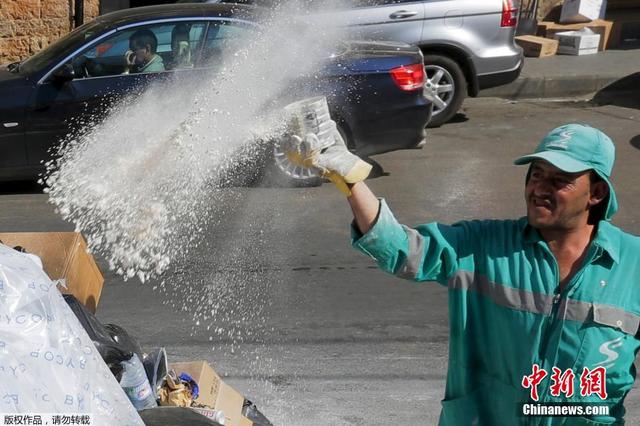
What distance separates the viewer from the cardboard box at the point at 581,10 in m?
14.8

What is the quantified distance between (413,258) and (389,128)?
255 inches

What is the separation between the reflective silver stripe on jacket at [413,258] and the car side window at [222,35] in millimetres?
6468

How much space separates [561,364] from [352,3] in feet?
29.4

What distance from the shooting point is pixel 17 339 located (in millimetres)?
2766

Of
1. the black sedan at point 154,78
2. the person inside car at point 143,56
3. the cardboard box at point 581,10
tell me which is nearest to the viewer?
the black sedan at point 154,78

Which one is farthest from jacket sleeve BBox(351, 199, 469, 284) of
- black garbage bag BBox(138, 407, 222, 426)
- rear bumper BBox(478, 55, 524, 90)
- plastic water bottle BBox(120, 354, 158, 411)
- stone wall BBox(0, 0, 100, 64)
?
stone wall BBox(0, 0, 100, 64)

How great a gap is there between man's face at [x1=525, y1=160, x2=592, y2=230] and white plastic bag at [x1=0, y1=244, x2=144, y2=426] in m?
1.32

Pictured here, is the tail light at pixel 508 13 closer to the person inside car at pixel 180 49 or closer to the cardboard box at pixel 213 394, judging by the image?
the person inside car at pixel 180 49

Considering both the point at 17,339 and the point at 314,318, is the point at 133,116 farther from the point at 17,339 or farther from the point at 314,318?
the point at 17,339

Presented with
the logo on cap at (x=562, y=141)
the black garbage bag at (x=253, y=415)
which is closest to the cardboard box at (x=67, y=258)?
the black garbage bag at (x=253, y=415)

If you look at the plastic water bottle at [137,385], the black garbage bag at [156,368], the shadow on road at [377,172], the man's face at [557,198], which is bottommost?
the shadow on road at [377,172]

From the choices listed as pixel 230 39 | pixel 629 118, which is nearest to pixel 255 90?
pixel 230 39

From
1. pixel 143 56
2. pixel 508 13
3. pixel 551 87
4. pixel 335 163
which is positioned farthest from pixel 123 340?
pixel 551 87

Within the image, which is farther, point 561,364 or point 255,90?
point 255,90
